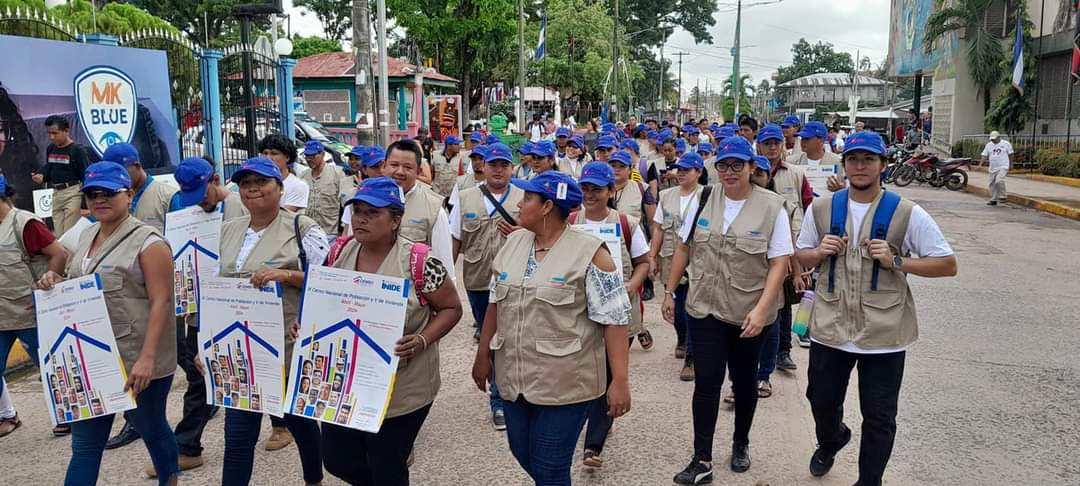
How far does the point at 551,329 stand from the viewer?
11.1 ft

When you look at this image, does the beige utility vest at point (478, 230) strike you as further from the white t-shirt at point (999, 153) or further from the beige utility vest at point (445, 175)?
the white t-shirt at point (999, 153)

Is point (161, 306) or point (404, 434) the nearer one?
point (404, 434)

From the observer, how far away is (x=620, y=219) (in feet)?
17.3

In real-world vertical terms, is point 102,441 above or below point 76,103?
below

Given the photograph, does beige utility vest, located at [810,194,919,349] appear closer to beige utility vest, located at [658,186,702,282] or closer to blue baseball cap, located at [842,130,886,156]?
blue baseball cap, located at [842,130,886,156]

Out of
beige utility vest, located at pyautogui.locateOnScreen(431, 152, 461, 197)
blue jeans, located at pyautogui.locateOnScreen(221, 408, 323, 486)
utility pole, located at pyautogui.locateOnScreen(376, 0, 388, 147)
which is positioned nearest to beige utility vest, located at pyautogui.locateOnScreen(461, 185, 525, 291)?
blue jeans, located at pyautogui.locateOnScreen(221, 408, 323, 486)

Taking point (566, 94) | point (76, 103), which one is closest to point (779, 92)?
point (566, 94)

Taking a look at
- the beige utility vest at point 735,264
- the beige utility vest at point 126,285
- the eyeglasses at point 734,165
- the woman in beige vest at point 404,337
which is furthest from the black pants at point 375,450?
the eyeglasses at point 734,165

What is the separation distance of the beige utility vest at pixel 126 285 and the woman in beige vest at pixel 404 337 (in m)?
1.01

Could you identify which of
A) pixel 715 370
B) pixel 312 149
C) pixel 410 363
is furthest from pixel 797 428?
pixel 312 149

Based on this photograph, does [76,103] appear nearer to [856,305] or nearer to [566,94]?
[856,305]

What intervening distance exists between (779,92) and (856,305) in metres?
106

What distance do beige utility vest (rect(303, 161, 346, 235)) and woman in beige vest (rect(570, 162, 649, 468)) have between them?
3244 millimetres

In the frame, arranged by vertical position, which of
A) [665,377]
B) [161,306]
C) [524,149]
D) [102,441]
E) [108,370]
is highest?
[524,149]
